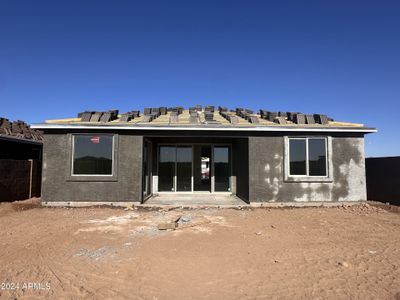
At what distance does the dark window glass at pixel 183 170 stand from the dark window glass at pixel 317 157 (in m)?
5.41

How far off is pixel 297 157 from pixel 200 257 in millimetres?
7116

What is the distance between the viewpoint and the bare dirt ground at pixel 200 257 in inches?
160

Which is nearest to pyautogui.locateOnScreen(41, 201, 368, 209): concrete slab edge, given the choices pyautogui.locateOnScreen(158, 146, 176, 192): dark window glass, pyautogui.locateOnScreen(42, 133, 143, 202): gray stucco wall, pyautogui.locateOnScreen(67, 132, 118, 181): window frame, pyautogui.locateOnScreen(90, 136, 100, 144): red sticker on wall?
pyautogui.locateOnScreen(42, 133, 143, 202): gray stucco wall

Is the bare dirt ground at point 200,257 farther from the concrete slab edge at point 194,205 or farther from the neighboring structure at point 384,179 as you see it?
the neighboring structure at point 384,179

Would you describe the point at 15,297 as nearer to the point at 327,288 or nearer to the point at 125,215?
the point at 327,288

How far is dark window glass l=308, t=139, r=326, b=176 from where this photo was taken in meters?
11.3

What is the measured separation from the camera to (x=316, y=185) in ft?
37.0

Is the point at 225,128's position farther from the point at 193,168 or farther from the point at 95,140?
the point at 95,140

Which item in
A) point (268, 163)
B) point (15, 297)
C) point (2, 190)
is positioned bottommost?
point (15, 297)

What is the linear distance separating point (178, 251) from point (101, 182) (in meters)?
6.13

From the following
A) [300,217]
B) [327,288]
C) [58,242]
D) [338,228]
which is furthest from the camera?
[300,217]

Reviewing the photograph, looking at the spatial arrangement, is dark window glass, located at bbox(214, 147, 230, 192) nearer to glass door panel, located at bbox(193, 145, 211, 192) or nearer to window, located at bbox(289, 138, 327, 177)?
glass door panel, located at bbox(193, 145, 211, 192)

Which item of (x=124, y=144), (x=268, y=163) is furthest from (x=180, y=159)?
(x=268, y=163)

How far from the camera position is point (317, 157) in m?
11.4
